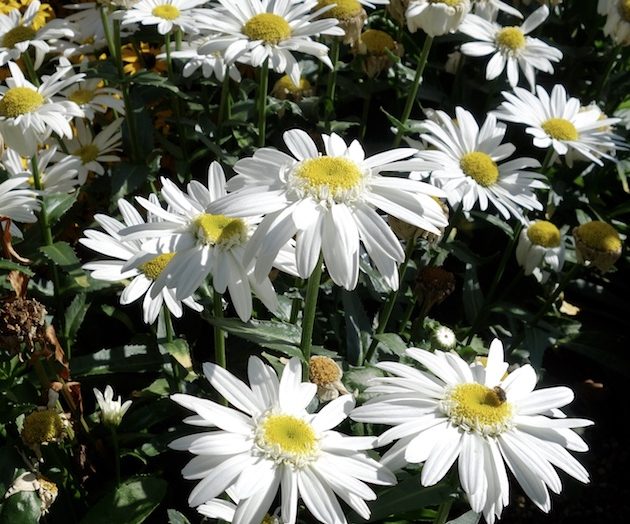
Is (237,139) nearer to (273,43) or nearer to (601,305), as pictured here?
(273,43)

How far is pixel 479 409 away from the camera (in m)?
1.54

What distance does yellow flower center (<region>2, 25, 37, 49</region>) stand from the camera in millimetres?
2791

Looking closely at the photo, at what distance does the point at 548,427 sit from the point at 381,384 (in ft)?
1.21

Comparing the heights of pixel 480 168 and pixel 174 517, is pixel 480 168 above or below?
above

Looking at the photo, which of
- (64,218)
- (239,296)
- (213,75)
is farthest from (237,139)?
(239,296)

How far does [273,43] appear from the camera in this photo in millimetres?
2473

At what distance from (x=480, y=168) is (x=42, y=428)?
1474mm

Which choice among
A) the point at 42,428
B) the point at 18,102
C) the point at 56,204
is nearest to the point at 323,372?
the point at 42,428

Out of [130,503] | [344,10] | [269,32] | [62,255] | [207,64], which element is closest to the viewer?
[130,503]

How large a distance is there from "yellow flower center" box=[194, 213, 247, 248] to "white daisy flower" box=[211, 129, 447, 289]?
0.07 meters

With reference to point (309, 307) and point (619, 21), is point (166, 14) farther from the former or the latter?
point (619, 21)

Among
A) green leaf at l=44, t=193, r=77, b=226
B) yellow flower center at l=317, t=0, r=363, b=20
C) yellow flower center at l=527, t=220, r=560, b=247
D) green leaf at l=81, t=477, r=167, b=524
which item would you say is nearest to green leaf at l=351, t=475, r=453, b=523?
green leaf at l=81, t=477, r=167, b=524

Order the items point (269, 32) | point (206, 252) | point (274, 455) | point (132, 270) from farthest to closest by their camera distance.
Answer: point (269, 32), point (132, 270), point (206, 252), point (274, 455)

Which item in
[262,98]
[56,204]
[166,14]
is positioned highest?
[166,14]
